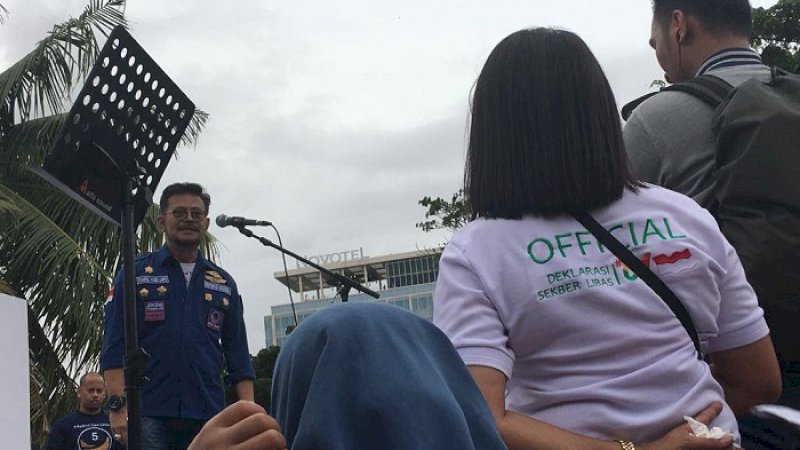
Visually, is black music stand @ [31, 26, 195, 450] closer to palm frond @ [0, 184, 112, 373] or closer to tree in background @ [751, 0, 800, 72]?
palm frond @ [0, 184, 112, 373]

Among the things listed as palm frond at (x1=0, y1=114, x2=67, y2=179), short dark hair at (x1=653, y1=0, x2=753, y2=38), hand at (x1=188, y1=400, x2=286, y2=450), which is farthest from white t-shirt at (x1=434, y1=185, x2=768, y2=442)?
palm frond at (x1=0, y1=114, x2=67, y2=179)

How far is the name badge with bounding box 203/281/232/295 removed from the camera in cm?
475

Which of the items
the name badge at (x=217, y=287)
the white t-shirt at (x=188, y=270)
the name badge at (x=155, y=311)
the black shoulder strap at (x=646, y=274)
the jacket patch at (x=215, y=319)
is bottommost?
the black shoulder strap at (x=646, y=274)

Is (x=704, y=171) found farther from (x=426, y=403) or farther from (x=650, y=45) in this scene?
(x=426, y=403)

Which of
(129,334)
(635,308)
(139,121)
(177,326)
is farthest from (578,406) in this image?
(177,326)

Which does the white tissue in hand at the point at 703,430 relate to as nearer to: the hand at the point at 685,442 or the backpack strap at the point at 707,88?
the hand at the point at 685,442

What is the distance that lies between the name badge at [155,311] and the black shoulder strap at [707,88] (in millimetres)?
2863

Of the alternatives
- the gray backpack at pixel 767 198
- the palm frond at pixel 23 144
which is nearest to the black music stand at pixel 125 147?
the gray backpack at pixel 767 198

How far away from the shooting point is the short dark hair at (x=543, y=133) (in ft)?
5.83

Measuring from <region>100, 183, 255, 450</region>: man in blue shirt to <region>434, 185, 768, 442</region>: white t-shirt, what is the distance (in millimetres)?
2948

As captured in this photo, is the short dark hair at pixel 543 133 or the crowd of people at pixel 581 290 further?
the short dark hair at pixel 543 133

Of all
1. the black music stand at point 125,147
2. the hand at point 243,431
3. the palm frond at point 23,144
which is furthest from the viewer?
the palm frond at point 23,144

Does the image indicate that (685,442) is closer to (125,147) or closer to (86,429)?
(125,147)

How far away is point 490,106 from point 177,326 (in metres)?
2.99
